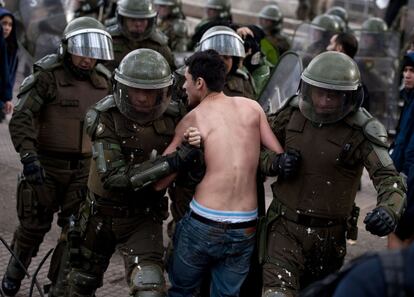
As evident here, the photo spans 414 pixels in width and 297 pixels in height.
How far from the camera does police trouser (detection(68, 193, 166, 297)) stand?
4.77 m

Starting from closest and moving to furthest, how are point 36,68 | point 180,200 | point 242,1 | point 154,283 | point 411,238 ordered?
1. point 154,283
2. point 411,238
3. point 36,68
4. point 180,200
5. point 242,1

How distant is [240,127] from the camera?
4828 mm

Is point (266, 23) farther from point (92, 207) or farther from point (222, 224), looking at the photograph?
point (222, 224)

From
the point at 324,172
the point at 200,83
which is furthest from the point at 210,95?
the point at 324,172

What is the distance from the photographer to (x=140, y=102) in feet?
15.9

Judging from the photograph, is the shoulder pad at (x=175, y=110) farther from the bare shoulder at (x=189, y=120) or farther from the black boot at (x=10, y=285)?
the black boot at (x=10, y=285)

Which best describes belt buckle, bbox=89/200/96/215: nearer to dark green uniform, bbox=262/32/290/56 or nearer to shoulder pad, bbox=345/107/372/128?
shoulder pad, bbox=345/107/372/128

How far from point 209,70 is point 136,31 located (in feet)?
10.7

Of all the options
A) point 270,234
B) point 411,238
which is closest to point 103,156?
point 270,234

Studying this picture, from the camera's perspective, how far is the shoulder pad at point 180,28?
11458mm

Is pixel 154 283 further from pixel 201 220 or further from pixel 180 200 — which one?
pixel 180 200

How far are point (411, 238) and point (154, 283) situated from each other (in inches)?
68.3

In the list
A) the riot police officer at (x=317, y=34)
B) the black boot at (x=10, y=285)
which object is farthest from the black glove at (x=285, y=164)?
the riot police officer at (x=317, y=34)

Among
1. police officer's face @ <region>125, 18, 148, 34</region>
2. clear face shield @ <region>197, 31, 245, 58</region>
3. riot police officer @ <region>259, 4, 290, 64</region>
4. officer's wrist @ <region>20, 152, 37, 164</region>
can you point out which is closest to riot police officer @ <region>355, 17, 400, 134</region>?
riot police officer @ <region>259, 4, 290, 64</region>
